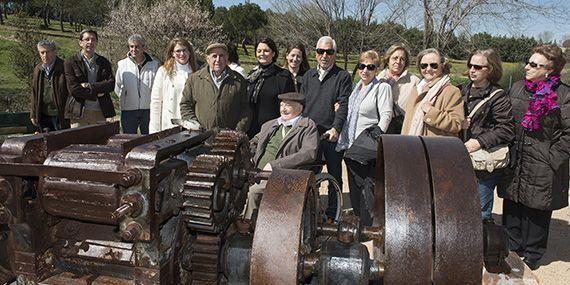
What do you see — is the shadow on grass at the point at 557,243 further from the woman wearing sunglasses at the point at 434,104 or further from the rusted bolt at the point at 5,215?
the rusted bolt at the point at 5,215

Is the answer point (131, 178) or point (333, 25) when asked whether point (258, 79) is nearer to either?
point (131, 178)

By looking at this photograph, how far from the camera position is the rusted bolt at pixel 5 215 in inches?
77.2

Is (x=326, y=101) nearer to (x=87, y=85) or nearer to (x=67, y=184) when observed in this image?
(x=87, y=85)

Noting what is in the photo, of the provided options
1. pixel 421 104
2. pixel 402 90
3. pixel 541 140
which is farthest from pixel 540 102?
pixel 402 90

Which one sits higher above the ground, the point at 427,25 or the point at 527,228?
the point at 427,25

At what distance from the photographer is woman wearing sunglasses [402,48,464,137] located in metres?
3.89

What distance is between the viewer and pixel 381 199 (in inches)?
98.5

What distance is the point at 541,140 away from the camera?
4.01m

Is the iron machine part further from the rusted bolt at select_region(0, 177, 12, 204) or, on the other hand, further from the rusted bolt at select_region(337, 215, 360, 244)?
the rusted bolt at select_region(337, 215, 360, 244)

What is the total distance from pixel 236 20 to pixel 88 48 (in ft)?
128

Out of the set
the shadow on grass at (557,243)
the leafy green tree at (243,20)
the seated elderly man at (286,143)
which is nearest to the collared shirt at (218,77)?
the seated elderly man at (286,143)

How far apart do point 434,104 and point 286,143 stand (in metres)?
1.28

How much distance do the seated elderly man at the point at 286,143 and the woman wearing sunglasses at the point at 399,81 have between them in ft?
3.87

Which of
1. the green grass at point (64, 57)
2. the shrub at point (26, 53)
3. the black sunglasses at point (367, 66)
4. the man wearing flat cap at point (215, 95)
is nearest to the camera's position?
the man wearing flat cap at point (215, 95)
